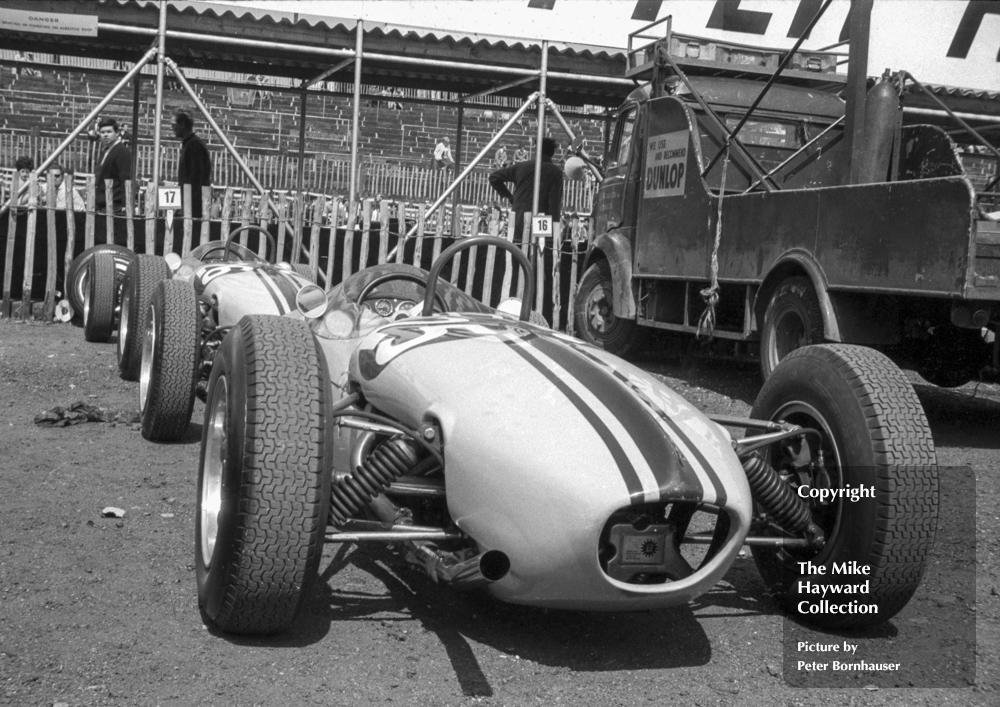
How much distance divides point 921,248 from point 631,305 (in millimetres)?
4053

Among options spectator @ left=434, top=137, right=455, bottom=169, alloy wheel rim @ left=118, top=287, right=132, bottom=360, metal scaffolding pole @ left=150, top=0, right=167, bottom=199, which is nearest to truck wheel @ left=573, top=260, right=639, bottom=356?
alloy wheel rim @ left=118, top=287, right=132, bottom=360

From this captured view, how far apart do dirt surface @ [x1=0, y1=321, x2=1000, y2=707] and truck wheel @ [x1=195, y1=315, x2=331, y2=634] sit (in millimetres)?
178

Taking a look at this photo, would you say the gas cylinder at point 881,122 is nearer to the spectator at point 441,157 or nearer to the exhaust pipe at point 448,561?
the exhaust pipe at point 448,561

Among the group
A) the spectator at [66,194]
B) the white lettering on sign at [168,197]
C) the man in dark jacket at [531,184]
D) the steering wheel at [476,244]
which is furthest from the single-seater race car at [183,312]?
the man in dark jacket at [531,184]

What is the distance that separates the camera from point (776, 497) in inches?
147

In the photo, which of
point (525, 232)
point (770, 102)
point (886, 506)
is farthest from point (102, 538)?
point (525, 232)

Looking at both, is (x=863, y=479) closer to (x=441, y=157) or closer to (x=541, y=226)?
(x=541, y=226)

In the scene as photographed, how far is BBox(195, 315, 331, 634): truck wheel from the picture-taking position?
327cm

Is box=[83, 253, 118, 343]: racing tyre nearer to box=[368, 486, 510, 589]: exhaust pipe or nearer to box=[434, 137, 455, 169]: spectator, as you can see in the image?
box=[368, 486, 510, 589]: exhaust pipe

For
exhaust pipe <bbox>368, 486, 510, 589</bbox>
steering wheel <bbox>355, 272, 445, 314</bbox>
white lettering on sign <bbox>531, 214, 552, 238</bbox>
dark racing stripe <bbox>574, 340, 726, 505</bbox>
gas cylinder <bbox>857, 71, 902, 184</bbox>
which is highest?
gas cylinder <bbox>857, 71, 902, 184</bbox>

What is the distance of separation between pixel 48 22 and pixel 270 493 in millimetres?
10206

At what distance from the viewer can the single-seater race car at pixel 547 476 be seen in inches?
128

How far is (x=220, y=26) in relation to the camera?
41.8ft

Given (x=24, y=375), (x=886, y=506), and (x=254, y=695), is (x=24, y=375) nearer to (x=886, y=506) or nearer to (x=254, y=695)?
(x=254, y=695)
